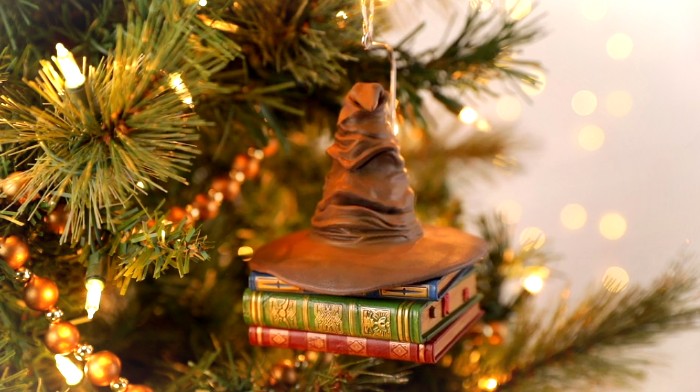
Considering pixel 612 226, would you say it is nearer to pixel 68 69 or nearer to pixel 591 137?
pixel 591 137

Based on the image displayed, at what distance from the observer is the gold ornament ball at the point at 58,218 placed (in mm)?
500

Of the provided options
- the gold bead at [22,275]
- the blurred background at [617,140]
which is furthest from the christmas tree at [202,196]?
the blurred background at [617,140]

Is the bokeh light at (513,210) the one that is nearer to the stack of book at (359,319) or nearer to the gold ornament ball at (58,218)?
the stack of book at (359,319)

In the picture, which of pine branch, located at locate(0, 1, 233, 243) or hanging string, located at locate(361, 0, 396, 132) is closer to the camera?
pine branch, located at locate(0, 1, 233, 243)

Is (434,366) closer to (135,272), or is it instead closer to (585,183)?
(135,272)

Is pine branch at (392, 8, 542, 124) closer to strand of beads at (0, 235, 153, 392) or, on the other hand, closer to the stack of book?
the stack of book

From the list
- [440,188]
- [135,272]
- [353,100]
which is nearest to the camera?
[135,272]

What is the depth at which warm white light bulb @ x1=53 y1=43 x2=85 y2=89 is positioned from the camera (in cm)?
40

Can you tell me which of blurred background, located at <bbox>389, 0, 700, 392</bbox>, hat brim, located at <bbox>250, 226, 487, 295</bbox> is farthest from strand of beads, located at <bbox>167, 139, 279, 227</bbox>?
blurred background, located at <bbox>389, 0, 700, 392</bbox>

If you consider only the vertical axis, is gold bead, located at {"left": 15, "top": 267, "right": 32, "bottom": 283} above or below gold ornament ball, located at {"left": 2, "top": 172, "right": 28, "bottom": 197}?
below

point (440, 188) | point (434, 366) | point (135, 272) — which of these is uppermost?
point (440, 188)

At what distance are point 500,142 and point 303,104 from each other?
405mm

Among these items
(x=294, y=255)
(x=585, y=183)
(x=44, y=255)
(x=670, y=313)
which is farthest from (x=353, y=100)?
(x=585, y=183)

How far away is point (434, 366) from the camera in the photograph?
74 cm
